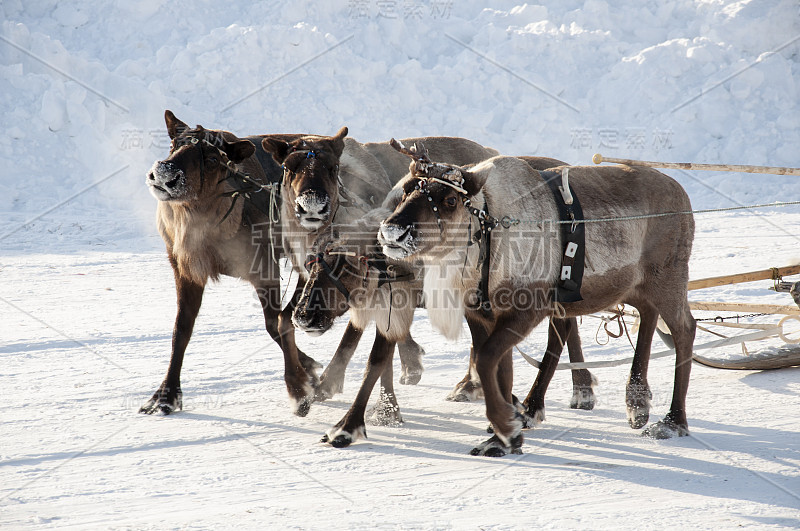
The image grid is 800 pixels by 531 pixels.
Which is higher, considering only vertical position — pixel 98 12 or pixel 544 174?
pixel 98 12

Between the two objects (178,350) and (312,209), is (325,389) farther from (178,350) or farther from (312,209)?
(312,209)

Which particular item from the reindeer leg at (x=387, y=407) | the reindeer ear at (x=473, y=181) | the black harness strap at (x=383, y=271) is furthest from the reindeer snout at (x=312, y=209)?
the reindeer leg at (x=387, y=407)

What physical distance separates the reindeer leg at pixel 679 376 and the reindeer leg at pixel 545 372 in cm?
82

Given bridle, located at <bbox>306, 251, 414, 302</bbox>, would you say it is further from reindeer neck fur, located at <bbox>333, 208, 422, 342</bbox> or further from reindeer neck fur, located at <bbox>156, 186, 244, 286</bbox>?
reindeer neck fur, located at <bbox>156, 186, 244, 286</bbox>

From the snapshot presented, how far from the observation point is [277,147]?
241 inches

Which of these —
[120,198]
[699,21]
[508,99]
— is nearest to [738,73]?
[699,21]

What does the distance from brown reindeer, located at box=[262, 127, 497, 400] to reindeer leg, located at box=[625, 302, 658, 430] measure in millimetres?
1771

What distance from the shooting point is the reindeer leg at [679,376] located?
5.63 m

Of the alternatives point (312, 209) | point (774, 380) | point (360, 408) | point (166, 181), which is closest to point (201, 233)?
point (166, 181)

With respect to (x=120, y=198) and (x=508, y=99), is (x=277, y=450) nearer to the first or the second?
(x=120, y=198)

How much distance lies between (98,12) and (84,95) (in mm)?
4162

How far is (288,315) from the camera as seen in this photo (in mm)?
6246

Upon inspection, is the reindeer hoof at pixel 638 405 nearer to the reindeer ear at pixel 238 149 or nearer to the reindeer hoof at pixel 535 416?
the reindeer hoof at pixel 535 416

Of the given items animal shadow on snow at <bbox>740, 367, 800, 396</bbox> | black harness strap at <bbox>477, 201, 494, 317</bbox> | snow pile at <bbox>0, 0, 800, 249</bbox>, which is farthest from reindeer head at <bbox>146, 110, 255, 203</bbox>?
snow pile at <bbox>0, 0, 800, 249</bbox>
